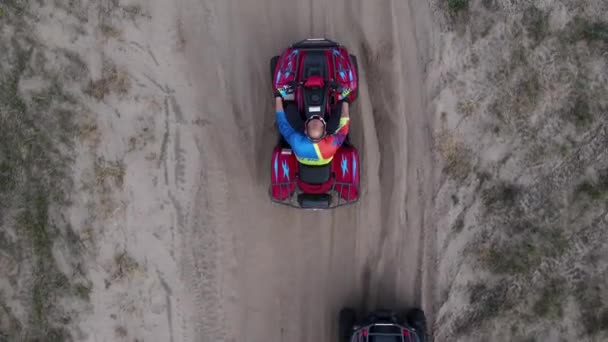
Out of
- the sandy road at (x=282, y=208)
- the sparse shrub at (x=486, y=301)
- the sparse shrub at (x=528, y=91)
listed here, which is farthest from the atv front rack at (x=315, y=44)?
the sparse shrub at (x=486, y=301)

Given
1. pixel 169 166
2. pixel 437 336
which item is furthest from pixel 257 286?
pixel 437 336

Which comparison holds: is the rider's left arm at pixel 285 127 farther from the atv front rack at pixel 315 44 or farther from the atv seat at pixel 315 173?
the atv front rack at pixel 315 44

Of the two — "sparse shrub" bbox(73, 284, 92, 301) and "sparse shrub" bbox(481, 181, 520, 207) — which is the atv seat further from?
"sparse shrub" bbox(73, 284, 92, 301)

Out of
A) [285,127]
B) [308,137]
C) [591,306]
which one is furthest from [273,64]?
[591,306]

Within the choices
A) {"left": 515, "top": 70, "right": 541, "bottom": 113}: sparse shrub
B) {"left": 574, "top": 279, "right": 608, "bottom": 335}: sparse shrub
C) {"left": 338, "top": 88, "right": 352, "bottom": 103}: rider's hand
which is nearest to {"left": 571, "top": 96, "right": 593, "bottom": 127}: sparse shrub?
{"left": 515, "top": 70, "right": 541, "bottom": 113}: sparse shrub

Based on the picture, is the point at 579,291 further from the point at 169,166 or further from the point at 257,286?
the point at 169,166
